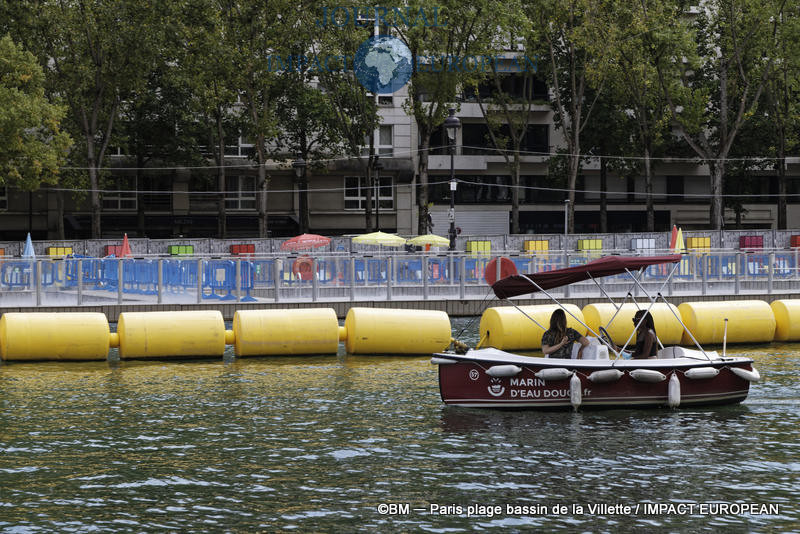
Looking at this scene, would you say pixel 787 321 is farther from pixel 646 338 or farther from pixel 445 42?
pixel 445 42

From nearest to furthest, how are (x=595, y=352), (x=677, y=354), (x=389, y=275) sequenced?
(x=595, y=352), (x=677, y=354), (x=389, y=275)

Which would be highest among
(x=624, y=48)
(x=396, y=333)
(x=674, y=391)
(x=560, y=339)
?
(x=624, y=48)

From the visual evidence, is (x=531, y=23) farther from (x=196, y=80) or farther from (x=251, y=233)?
(x=251, y=233)

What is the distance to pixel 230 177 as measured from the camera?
69562 millimetres

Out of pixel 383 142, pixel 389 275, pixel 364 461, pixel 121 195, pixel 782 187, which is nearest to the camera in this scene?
pixel 364 461

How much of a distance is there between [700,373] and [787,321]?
11.2 m

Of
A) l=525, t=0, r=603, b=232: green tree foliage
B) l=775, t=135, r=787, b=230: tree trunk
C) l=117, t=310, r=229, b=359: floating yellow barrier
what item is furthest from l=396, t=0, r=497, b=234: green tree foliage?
l=117, t=310, r=229, b=359: floating yellow barrier

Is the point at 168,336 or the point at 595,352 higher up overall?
the point at 595,352

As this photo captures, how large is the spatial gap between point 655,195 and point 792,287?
42792 mm

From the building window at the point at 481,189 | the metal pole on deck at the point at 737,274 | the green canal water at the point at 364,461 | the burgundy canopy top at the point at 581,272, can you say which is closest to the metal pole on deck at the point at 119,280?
the green canal water at the point at 364,461

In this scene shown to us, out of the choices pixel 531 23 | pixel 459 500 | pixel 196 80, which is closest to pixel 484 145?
pixel 531 23

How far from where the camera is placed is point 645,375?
18875mm

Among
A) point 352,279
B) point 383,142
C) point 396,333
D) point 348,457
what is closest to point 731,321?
point 396,333

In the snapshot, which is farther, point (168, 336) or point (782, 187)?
point (782, 187)
